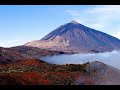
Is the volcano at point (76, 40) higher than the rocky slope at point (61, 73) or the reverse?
higher

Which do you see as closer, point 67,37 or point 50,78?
point 50,78

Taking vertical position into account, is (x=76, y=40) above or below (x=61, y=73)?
above

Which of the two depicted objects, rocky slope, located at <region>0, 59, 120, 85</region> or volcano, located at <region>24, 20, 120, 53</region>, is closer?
rocky slope, located at <region>0, 59, 120, 85</region>

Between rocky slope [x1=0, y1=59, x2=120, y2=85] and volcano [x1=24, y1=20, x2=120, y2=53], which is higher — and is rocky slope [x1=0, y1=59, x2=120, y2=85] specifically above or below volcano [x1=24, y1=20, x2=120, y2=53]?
Answer: below

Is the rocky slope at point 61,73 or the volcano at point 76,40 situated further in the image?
the volcano at point 76,40

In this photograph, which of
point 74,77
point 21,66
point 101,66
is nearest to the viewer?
point 74,77

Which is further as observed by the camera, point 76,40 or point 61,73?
point 76,40
